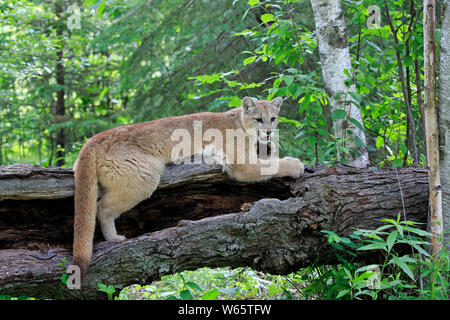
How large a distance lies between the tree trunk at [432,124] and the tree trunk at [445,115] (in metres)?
0.10

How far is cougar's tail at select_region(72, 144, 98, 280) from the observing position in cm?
401

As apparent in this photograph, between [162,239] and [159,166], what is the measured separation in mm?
1036

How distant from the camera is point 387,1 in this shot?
197 inches

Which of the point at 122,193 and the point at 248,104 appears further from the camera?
the point at 248,104

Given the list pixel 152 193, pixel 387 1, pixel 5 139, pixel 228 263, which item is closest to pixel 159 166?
pixel 152 193

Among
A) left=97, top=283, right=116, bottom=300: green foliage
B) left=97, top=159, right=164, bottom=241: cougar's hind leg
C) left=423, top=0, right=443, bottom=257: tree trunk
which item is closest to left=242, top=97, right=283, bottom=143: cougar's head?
left=97, top=159, right=164, bottom=241: cougar's hind leg

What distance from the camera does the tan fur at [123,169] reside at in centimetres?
429

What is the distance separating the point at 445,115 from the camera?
13.4 ft

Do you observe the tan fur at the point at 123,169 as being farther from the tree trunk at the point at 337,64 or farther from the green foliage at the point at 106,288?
the tree trunk at the point at 337,64

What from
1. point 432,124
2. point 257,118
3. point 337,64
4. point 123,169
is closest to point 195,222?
point 123,169

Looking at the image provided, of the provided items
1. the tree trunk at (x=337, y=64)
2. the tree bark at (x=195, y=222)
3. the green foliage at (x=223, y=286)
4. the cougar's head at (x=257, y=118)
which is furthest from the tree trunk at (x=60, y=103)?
the tree trunk at (x=337, y=64)

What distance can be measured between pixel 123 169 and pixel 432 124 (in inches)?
123

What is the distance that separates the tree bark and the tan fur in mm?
161

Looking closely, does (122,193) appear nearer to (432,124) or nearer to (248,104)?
(248,104)
